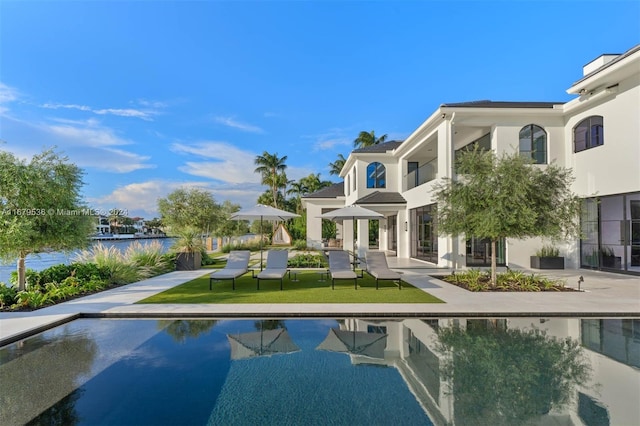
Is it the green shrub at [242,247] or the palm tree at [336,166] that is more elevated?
the palm tree at [336,166]

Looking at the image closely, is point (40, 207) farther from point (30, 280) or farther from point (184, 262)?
point (184, 262)

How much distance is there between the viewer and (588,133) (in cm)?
1353

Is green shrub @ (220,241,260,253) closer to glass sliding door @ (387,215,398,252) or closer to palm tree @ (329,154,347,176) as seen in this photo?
glass sliding door @ (387,215,398,252)

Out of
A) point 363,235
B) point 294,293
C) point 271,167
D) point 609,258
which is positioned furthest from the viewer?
point 271,167

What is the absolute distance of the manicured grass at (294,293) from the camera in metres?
8.21

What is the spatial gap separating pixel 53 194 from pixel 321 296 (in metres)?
7.32

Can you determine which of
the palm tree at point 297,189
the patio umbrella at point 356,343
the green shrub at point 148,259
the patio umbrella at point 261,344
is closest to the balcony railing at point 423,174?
the patio umbrella at point 356,343

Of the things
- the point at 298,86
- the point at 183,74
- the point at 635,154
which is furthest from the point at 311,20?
the point at 635,154

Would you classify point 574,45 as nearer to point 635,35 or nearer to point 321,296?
point 635,35

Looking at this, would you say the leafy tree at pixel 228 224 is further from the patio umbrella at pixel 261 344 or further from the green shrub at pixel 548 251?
the patio umbrella at pixel 261 344

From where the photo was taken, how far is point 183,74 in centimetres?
1831

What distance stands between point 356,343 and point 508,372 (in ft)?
7.27

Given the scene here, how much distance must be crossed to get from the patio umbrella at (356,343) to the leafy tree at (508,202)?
18.5 ft

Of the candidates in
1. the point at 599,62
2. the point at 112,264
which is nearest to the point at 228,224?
the point at 112,264
